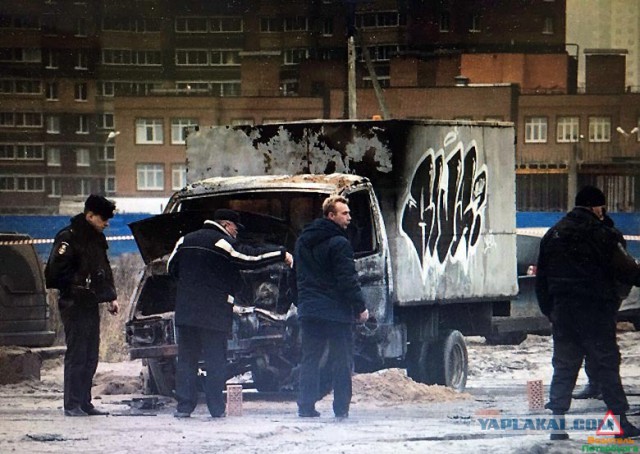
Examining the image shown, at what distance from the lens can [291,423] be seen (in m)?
13.0

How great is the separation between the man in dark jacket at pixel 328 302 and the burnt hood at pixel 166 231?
1818mm

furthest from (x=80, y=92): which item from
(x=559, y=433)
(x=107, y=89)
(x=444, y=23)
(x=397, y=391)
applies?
(x=559, y=433)

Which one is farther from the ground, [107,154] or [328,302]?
[107,154]

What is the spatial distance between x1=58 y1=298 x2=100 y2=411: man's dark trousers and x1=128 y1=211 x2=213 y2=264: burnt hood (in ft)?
4.02

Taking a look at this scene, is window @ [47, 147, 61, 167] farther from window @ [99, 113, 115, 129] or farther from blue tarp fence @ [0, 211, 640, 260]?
blue tarp fence @ [0, 211, 640, 260]

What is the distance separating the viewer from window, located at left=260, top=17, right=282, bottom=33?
374ft

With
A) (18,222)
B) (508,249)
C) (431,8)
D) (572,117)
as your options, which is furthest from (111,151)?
(508,249)

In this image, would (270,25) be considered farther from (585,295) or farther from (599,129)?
(585,295)

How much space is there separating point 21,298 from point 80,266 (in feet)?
11.3

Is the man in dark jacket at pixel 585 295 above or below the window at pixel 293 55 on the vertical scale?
below

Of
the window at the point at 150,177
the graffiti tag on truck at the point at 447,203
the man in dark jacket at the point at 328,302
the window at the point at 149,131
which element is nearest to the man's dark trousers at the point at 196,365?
the man in dark jacket at the point at 328,302

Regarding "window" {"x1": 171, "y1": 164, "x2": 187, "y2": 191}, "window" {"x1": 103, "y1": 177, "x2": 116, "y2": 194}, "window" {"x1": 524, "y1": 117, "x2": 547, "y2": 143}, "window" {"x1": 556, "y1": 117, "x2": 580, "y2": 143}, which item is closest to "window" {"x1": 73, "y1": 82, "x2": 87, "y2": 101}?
"window" {"x1": 103, "y1": 177, "x2": 116, "y2": 194}

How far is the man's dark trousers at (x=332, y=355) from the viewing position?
13.5m

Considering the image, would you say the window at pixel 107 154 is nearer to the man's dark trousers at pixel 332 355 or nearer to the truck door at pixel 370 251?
the truck door at pixel 370 251
